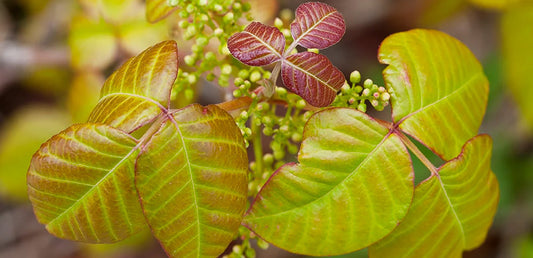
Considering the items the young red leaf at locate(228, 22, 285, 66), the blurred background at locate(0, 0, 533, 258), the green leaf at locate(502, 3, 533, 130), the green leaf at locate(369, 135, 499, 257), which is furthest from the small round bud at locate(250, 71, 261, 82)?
the green leaf at locate(502, 3, 533, 130)

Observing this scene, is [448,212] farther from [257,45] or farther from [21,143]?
[21,143]

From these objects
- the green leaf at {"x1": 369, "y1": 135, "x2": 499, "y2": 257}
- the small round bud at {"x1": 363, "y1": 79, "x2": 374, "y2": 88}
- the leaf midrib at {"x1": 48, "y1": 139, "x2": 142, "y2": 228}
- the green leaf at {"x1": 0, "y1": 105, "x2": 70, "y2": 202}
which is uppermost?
the small round bud at {"x1": 363, "y1": 79, "x2": 374, "y2": 88}

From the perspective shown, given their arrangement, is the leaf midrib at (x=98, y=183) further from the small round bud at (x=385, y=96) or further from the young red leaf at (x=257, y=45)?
the small round bud at (x=385, y=96)

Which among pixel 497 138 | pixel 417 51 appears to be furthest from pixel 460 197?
pixel 497 138

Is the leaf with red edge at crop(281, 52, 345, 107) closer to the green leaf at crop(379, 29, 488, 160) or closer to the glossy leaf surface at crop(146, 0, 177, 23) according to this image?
the green leaf at crop(379, 29, 488, 160)

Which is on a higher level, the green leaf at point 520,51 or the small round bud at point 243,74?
the small round bud at point 243,74

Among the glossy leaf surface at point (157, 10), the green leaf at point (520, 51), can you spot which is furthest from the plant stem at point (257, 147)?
the green leaf at point (520, 51)
